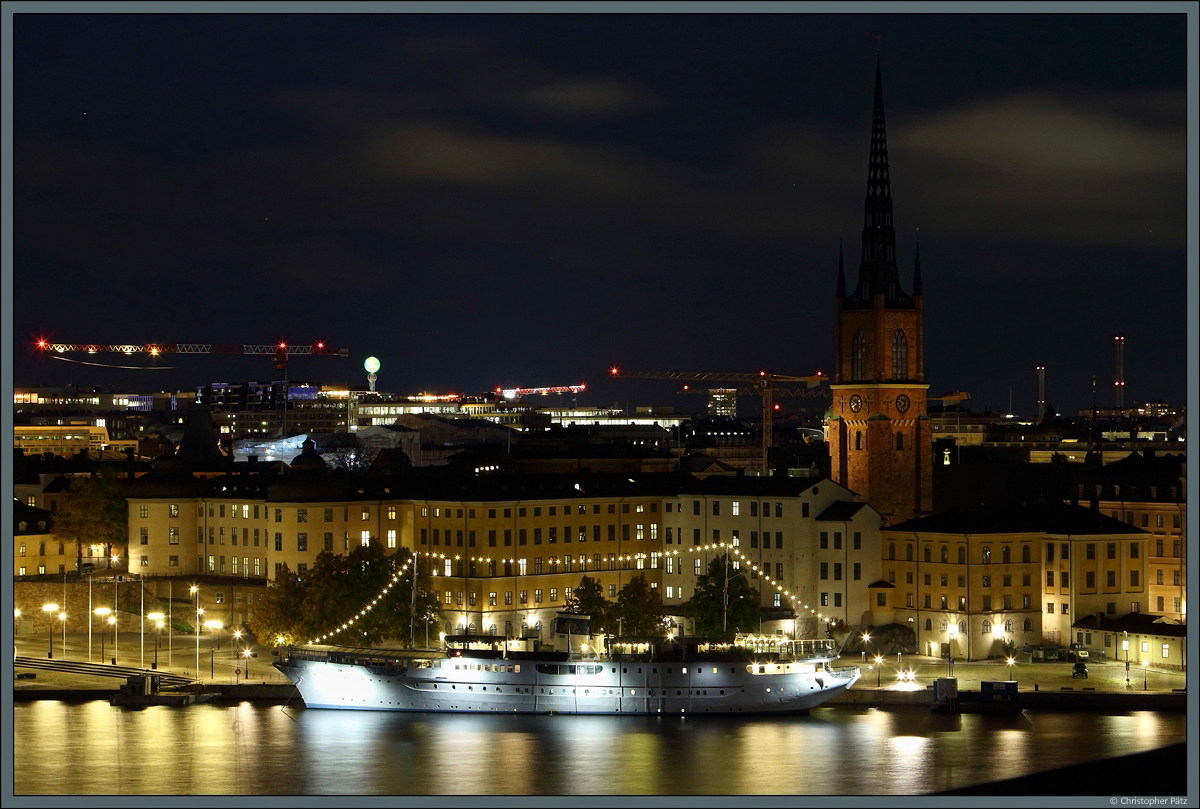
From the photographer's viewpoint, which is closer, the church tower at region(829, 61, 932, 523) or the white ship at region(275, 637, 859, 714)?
the white ship at region(275, 637, 859, 714)

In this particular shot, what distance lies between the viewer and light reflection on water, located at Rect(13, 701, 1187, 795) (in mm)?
67250

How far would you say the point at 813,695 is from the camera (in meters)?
81.6

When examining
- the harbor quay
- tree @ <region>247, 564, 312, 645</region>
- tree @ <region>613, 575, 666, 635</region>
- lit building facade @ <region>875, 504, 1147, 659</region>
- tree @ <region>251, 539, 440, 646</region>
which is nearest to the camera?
the harbor quay

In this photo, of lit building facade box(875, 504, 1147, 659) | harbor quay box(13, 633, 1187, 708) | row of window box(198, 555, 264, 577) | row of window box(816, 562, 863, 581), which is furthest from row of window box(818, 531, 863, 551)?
row of window box(198, 555, 264, 577)

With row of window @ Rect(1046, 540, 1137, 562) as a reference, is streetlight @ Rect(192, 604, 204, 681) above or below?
below

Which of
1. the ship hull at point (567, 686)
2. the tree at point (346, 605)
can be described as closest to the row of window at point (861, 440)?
the ship hull at point (567, 686)

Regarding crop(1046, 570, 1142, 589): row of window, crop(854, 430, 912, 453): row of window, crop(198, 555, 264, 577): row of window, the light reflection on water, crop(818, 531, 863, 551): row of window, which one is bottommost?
the light reflection on water

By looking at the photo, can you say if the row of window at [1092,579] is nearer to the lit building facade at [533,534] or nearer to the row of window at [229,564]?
the lit building facade at [533,534]

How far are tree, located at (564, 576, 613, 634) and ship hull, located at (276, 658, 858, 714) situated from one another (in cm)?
371

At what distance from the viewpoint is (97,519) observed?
10688cm

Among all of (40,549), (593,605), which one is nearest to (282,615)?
(593,605)

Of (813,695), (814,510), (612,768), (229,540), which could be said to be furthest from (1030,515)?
(229,540)

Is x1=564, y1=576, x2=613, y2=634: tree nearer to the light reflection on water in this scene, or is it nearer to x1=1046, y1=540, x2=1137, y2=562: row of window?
the light reflection on water

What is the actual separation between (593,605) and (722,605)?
5.16 m
